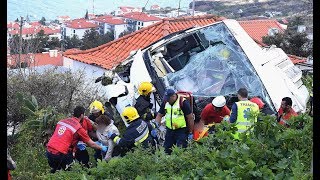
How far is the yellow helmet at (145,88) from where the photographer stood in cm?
761

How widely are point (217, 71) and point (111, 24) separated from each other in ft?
109

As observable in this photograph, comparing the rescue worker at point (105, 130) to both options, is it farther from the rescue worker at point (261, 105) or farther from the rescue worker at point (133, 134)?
the rescue worker at point (261, 105)

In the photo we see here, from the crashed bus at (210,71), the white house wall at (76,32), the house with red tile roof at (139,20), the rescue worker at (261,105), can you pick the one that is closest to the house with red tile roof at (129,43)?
the crashed bus at (210,71)

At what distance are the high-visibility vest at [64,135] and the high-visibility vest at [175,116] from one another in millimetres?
1370

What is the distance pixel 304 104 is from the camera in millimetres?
8336

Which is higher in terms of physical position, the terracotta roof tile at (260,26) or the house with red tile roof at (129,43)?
the house with red tile roof at (129,43)

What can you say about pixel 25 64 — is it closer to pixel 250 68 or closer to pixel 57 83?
pixel 57 83

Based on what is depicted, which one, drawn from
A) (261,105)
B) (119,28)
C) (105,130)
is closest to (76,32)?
(119,28)

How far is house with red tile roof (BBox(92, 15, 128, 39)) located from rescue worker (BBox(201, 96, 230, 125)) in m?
29.3

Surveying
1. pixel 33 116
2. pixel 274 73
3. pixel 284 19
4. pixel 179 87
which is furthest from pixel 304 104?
pixel 284 19

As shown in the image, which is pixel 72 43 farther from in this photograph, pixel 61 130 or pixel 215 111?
pixel 61 130

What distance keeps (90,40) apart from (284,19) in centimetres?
1368

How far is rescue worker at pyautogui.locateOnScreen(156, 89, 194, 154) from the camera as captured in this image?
6605 mm

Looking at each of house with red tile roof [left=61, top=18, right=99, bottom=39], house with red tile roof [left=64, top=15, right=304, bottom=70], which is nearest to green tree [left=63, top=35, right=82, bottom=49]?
house with red tile roof [left=61, top=18, right=99, bottom=39]
